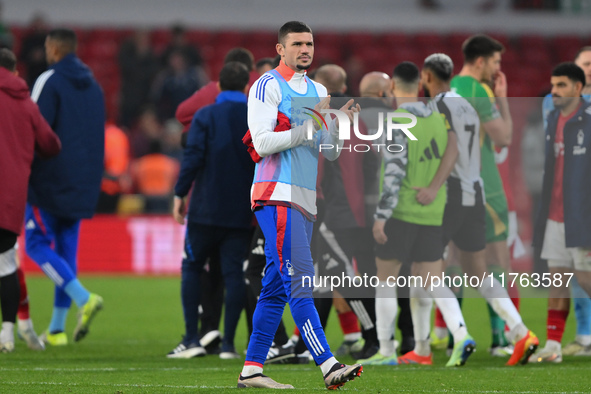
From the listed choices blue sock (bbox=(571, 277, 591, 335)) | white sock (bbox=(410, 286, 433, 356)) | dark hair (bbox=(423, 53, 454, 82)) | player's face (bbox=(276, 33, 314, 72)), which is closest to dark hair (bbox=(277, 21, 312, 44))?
player's face (bbox=(276, 33, 314, 72))

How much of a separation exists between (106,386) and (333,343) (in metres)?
3.14

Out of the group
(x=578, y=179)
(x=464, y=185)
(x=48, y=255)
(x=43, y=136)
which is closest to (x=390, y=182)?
(x=464, y=185)

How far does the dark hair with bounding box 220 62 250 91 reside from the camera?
707 cm

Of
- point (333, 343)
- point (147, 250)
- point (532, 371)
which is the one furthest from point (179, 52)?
point (532, 371)

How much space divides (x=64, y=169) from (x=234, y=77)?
1828 millimetres

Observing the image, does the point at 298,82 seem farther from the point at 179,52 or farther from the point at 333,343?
the point at 179,52

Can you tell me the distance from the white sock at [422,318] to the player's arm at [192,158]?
1812mm

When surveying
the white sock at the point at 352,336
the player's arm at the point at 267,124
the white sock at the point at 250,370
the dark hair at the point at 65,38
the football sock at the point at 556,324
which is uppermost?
the dark hair at the point at 65,38

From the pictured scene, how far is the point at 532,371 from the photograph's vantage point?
6113 millimetres

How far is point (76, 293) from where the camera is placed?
745 cm

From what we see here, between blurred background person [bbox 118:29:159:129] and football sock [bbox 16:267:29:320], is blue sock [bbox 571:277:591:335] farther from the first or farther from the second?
blurred background person [bbox 118:29:159:129]

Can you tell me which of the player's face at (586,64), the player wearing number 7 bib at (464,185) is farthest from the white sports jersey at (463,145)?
the player's face at (586,64)

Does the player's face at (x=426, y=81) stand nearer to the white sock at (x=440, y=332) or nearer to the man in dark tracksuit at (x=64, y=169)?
the white sock at (x=440, y=332)

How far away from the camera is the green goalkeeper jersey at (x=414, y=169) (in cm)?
647
